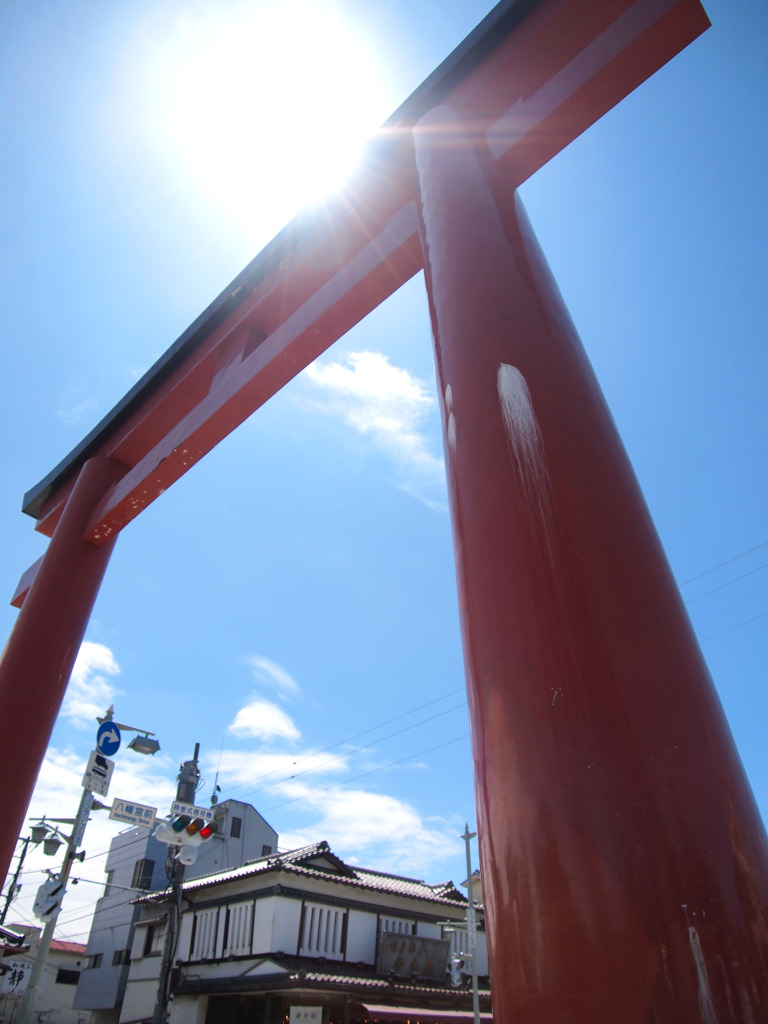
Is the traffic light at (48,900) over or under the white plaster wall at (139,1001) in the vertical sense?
over

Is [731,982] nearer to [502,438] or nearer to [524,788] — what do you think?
[524,788]

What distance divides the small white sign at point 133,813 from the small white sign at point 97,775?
A: 4.90 feet

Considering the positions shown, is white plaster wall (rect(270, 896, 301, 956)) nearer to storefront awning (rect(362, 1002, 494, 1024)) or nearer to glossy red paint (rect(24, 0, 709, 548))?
storefront awning (rect(362, 1002, 494, 1024))

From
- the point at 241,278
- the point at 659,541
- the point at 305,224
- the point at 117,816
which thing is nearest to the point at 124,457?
the point at 241,278

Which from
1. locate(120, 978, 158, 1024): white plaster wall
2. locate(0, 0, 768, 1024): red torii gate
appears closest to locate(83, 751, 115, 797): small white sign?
locate(0, 0, 768, 1024): red torii gate

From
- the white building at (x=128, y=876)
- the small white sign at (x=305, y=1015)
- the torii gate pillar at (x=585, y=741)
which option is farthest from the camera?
the white building at (x=128, y=876)

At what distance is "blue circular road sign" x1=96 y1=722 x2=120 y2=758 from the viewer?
7.48 metres

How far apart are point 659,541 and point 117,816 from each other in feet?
31.3

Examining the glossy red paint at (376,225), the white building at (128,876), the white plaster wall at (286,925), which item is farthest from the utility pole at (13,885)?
the glossy red paint at (376,225)

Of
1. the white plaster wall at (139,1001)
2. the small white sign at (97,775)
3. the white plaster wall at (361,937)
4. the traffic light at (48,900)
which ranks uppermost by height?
the small white sign at (97,775)

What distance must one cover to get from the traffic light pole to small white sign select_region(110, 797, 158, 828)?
141 centimetres

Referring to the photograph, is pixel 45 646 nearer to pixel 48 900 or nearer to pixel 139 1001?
pixel 48 900

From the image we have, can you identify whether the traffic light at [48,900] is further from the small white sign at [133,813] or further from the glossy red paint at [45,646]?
the glossy red paint at [45,646]

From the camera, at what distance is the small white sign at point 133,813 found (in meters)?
8.76
